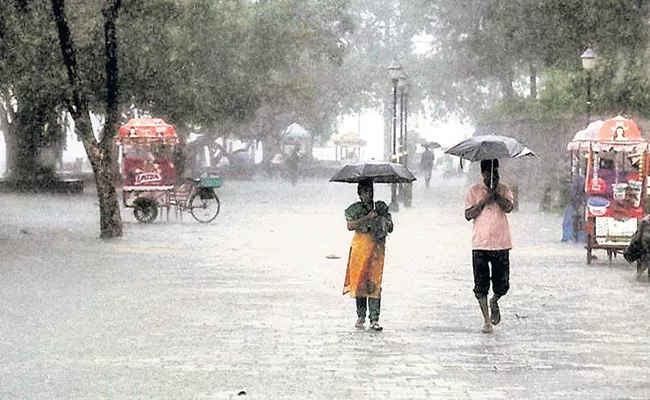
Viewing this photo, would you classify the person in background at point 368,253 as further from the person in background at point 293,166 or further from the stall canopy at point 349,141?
the stall canopy at point 349,141

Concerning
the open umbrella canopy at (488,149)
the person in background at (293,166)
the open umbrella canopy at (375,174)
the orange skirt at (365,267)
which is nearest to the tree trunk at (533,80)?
the person in background at (293,166)

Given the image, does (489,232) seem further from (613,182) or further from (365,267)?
(613,182)

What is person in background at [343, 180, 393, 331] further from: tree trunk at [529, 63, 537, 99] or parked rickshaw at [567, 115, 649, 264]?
tree trunk at [529, 63, 537, 99]

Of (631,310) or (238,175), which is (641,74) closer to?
(631,310)

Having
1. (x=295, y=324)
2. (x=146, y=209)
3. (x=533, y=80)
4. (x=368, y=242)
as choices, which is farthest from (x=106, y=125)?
(x=533, y=80)

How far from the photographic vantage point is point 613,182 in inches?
797

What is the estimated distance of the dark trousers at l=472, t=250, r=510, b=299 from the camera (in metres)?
11.6

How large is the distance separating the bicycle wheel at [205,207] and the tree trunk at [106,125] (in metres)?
4.53

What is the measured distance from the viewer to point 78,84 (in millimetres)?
22375

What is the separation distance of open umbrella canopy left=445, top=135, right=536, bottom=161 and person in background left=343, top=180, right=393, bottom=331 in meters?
0.94

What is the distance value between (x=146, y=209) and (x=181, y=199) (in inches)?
54.0

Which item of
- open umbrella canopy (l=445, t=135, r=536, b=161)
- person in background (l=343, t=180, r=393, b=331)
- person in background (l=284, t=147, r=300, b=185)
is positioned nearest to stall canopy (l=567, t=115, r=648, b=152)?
open umbrella canopy (l=445, t=135, r=536, b=161)

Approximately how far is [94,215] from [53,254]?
35.3 feet

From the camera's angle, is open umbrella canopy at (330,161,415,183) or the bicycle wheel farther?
the bicycle wheel
